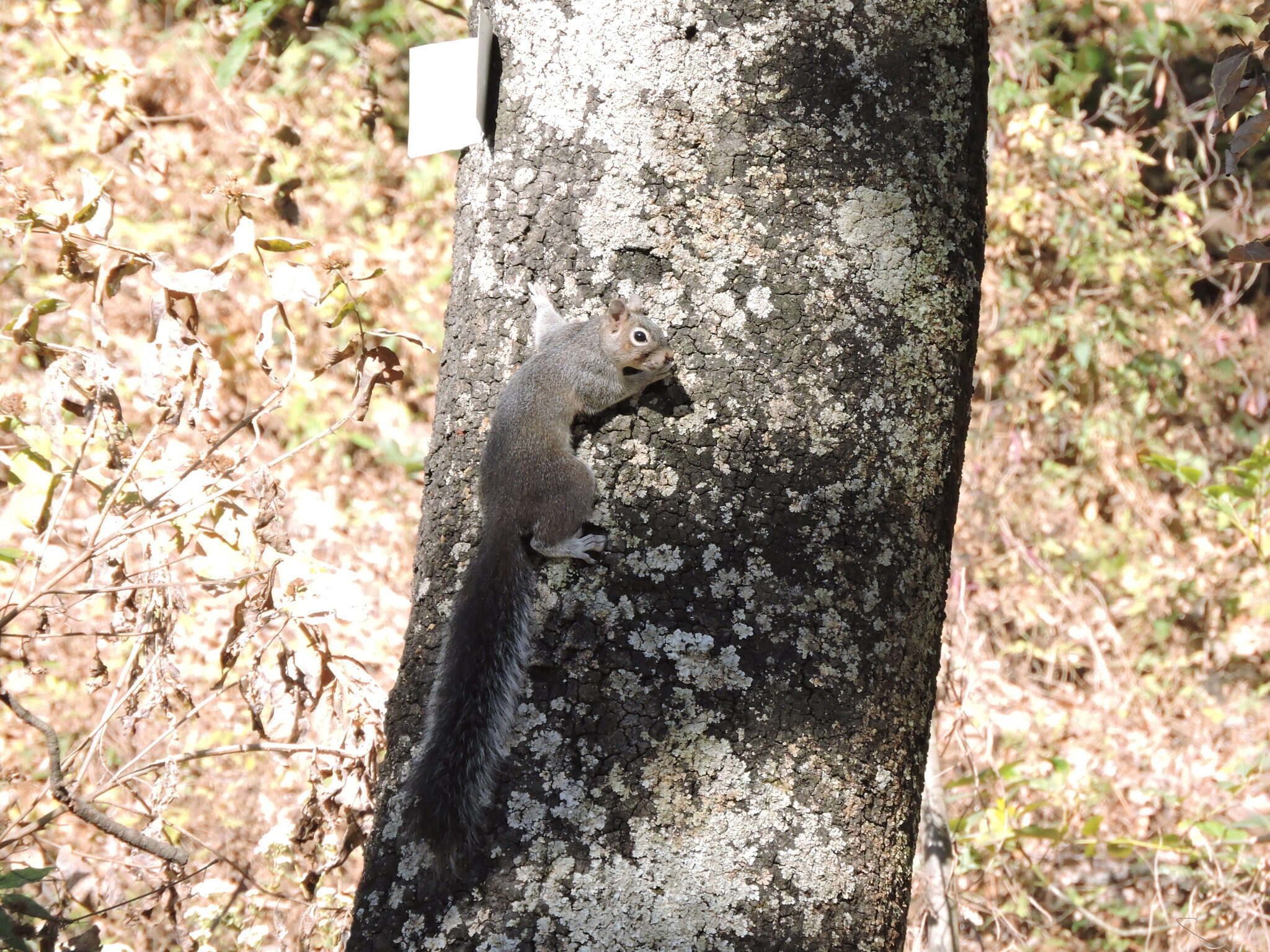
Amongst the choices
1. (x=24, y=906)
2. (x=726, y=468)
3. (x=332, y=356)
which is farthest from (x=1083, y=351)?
(x=24, y=906)

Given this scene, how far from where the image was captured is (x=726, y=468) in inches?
57.1

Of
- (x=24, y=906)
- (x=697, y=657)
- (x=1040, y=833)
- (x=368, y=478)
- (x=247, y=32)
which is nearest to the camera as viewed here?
(x=697, y=657)

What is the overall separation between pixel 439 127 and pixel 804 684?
1.01 metres

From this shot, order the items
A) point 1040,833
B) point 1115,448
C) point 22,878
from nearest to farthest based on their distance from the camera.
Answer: point 22,878, point 1040,833, point 1115,448

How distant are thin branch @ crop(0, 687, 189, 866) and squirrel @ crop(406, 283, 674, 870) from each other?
2.91 feet

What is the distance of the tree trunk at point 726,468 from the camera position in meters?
1.31

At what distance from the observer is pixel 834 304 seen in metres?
1.47

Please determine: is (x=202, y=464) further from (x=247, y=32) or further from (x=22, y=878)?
(x=247, y=32)

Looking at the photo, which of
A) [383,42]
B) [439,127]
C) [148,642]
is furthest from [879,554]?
[383,42]

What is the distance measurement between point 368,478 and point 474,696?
401 centimetres

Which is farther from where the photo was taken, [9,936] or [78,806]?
[78,806]

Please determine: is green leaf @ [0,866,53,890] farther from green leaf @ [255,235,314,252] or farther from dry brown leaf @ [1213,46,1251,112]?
dry brown leaf @ [1213,46,1251,112]

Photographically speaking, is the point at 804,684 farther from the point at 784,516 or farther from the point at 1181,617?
A: the point at 1181,617

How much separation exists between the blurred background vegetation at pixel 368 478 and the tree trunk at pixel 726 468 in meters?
0.56
